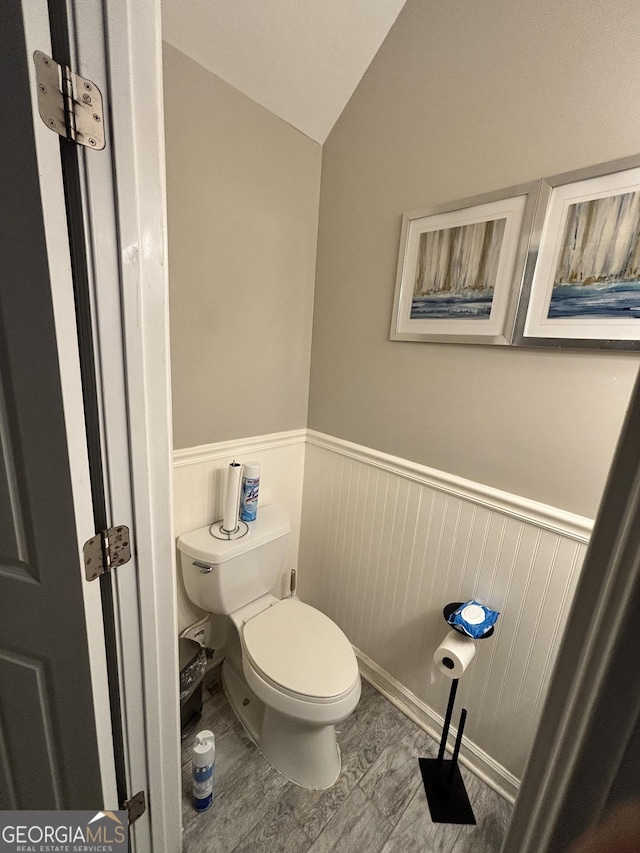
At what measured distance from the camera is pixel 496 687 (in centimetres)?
121

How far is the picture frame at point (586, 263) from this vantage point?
0.87m

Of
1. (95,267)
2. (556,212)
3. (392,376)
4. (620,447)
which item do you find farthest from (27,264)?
(556,212)

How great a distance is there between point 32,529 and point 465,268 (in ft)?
4.37

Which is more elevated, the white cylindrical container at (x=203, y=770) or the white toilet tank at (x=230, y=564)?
the white toilet tank at (x=230, y=564)

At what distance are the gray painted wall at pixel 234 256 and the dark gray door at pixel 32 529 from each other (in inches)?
25.4

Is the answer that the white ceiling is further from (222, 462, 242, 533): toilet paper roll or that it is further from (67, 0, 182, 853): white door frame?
(222, 462, 242, 533): toilet paper roll

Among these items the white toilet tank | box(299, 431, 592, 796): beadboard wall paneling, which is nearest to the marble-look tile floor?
box(299, 431, 592, 796): beadboard wall paneling

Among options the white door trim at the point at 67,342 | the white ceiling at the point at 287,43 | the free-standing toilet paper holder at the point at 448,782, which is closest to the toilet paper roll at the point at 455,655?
the free-standing toilet paper holder at the point at 448,782

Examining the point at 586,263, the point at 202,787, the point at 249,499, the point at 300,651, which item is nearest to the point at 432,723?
the point at 300,651

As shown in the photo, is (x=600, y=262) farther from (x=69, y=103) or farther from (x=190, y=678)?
(x=190, y=678)

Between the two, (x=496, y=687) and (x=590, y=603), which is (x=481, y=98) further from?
(x=496, y=687)

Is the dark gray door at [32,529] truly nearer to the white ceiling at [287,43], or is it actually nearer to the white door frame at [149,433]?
the white door frame at [149,433]

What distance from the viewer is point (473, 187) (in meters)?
1.11

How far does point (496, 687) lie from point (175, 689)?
1.05m
